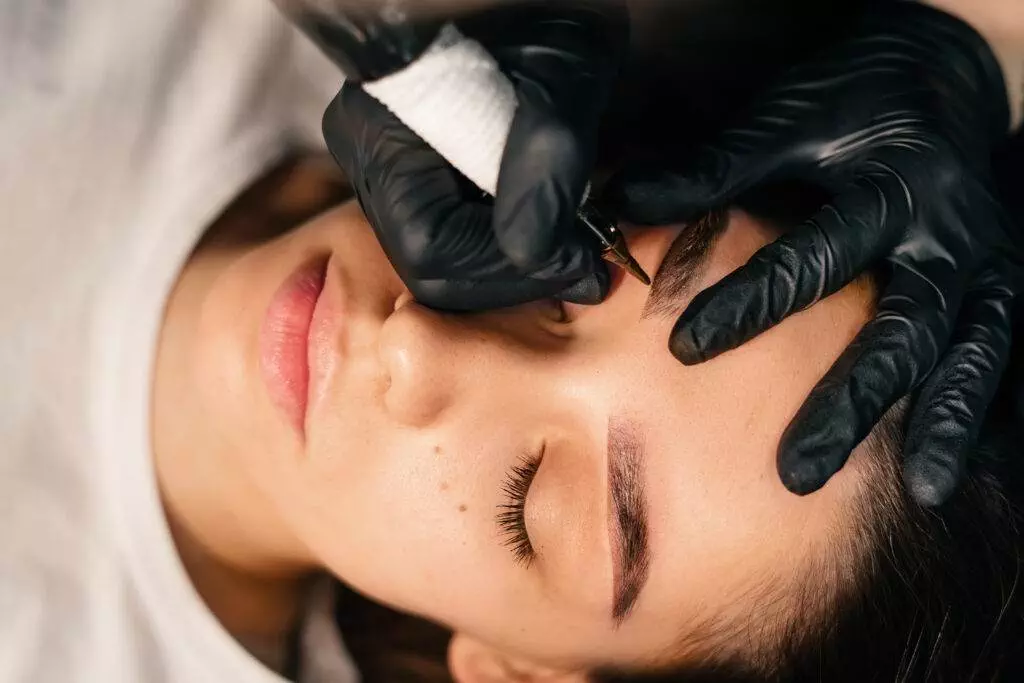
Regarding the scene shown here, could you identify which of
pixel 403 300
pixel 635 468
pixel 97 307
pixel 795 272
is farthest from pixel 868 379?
pixel 97 307

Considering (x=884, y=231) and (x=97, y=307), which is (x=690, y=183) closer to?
(x=884, y=231)

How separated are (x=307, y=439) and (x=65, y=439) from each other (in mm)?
369

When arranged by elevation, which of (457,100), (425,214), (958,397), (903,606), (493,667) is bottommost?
(493,667)

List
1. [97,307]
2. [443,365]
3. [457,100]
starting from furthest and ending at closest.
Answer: [97,307] → [443,365] → [457,100]

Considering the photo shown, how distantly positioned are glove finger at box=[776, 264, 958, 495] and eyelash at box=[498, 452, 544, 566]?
0.81ft

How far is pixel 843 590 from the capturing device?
808 mm

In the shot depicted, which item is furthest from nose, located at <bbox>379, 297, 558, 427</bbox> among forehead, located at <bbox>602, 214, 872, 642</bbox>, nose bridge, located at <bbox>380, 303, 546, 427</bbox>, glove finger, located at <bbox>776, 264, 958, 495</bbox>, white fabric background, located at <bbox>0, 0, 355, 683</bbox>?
white fabric background, located at <bbox>0, 0, 355, 683</bbox>

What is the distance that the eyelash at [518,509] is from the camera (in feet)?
2.51

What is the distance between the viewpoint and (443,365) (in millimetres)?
756

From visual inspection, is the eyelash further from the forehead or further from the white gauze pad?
the white gauze pad

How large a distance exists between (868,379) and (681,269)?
0.22 meters

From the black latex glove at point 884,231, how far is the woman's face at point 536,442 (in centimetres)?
3

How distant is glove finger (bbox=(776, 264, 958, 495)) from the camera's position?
726 millimetres

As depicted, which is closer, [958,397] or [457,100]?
[457,100]
